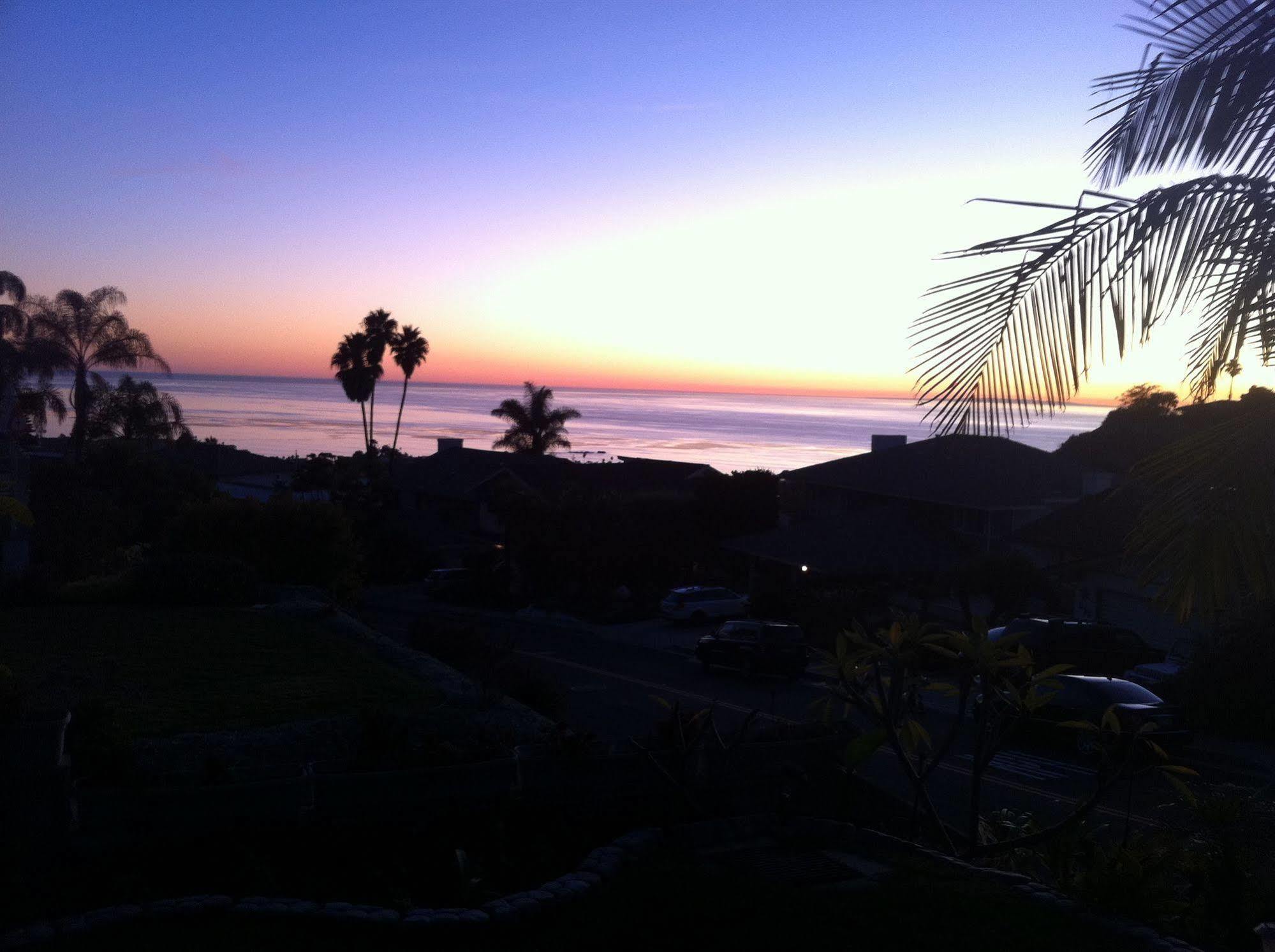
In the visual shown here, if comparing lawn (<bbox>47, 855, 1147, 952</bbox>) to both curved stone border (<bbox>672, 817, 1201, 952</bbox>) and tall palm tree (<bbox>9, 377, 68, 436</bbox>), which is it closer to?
curved stone border (<bbox>672, 817, 1201, 952</bbox>)

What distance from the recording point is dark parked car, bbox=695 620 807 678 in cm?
2314

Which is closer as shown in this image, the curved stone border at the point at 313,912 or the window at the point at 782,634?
the curved stone border at the point at 313,912

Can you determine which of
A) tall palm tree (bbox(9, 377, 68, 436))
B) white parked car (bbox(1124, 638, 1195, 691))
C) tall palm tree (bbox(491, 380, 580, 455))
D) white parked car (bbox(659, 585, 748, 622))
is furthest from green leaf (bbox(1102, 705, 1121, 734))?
tall palm tree (bbox(491, 380, 580, 455))

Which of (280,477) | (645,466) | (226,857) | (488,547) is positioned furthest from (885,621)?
(280,477)

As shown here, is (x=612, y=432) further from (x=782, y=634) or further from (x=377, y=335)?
(x=782, y=634)

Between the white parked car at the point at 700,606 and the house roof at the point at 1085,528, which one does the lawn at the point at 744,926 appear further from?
the white parked car at the point at 700,606

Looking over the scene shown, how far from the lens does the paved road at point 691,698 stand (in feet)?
44.3

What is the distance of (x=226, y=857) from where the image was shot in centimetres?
688

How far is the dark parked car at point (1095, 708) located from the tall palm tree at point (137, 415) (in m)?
42.2

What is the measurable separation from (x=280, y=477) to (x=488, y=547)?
21.5 m

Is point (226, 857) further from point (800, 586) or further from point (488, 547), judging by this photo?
point (488, 547)

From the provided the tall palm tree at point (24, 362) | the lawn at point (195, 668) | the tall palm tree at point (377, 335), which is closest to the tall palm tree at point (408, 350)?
the tall palm tree at point (377, 335)

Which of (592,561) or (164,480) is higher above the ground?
(164,480)

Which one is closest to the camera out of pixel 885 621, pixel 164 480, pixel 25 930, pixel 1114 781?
pixel 25 930
